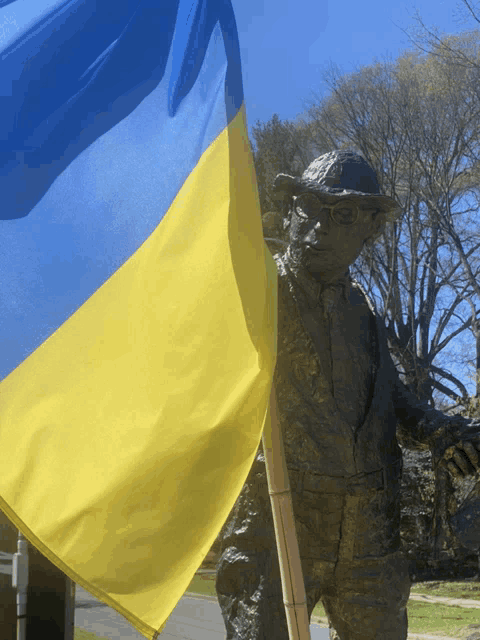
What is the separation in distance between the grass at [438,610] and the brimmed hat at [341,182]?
6105mm

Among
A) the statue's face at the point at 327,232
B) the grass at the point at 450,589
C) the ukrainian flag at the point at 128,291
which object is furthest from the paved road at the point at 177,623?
the ukrainian flag at the point at 128,291

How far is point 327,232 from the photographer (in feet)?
10.6

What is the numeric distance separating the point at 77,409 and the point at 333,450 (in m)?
1.18

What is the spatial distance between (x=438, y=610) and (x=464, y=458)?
→ 818cm

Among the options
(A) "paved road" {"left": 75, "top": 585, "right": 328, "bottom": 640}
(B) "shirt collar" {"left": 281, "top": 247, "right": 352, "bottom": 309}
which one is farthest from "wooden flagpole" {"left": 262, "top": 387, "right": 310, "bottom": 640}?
(A) "paved road" {"left": 75, "top": 585, "right": 328, "bottom": 640}

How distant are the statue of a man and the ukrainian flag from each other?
676mm

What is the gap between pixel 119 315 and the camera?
2498 millimetres

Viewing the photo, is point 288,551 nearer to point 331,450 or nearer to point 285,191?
point 331,450

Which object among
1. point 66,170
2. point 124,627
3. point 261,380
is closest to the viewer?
point 261,380

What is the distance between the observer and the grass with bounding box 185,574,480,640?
9234 mm

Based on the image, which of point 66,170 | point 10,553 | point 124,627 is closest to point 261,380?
point 66,170

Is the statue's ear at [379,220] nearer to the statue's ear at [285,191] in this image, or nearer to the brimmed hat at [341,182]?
the brimmed hat at [341,182]

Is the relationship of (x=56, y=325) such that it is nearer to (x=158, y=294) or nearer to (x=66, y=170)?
(x=158, y=294)

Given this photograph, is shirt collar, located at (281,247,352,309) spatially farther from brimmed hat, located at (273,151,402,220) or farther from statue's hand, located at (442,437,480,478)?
statue's hand, located at (442,437,480,478)
